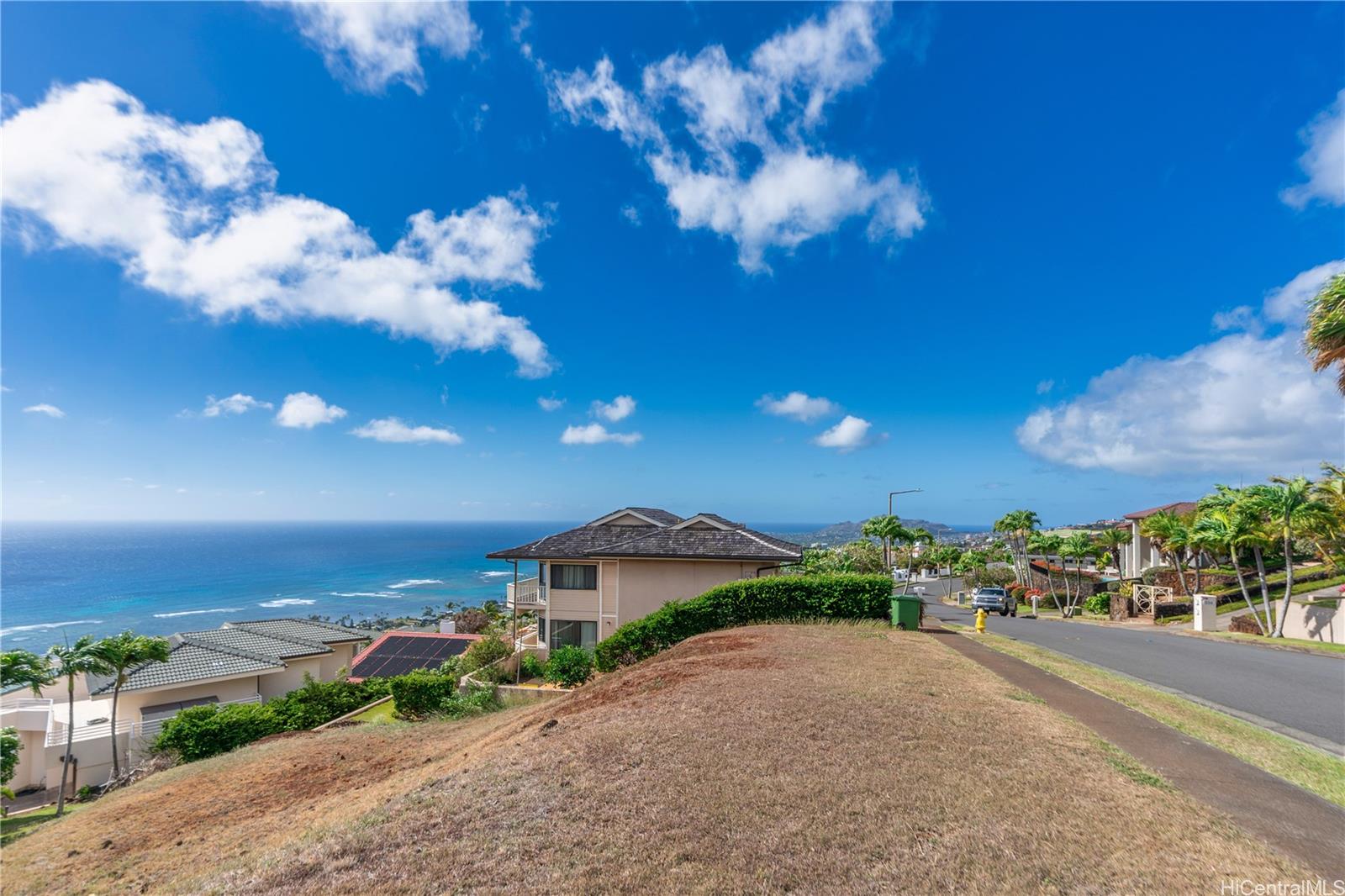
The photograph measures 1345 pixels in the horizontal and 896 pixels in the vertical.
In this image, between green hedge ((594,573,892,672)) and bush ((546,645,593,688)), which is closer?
green hedge ((594,573,892,672))

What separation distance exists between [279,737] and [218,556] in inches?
7792

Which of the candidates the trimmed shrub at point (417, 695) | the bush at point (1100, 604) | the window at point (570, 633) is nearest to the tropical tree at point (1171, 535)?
the bush at point (1100, 604)

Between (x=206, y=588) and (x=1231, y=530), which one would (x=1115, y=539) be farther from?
(x=206, y=588)

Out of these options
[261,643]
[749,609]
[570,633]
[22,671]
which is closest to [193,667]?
[261,643]

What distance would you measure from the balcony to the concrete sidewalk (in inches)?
685

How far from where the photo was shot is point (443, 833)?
4535 mm

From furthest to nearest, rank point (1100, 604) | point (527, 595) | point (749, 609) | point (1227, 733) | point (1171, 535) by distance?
1. point (1100, 604)
2. point (1171, 535)
3. point (527, 595)
4. point (749, 609)
5. point (1227, 733)

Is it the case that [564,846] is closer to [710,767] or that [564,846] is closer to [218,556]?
[710,767]

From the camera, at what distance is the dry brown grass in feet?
13.0

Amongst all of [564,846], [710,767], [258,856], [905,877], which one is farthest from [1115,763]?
[258,856]

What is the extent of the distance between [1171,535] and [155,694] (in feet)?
155

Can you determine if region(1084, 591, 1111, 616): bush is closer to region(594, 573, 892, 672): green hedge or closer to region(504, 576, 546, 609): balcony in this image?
region(594, 573, 892, 672): green hedge

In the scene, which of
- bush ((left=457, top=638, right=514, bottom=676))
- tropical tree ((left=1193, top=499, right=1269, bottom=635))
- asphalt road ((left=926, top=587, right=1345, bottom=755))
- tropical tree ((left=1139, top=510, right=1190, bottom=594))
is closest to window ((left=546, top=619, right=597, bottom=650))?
bush ((left=457, top=638, right=514, bottom=676))

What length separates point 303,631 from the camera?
84.9 feet
